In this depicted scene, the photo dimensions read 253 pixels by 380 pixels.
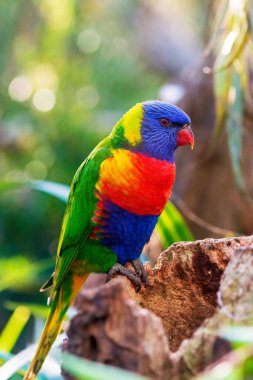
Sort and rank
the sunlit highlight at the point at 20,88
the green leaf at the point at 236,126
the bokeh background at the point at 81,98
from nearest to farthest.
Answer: the green leaf at the point at 236,126 → the bokeh background at the point at 81,98 → the sunlit highlight at the point at 20,88

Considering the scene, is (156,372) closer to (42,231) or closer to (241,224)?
(241,224)

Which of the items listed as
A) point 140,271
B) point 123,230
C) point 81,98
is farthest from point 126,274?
point 81,98

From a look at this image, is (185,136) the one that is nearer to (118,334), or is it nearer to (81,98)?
(118,334)

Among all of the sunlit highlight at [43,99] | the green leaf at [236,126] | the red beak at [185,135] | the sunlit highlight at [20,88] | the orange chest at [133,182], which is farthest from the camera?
the sunlit highlight at [20,88]

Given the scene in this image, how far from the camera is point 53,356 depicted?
1.49 metres

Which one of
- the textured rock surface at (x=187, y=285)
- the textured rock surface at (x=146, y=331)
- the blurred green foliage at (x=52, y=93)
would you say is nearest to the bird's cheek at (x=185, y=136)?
the textured rock surface at (x=187, y=285)

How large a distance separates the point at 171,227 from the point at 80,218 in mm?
367

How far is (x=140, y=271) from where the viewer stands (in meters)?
1.45

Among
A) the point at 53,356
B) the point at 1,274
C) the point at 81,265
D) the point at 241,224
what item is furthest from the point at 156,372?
the point at 241,224

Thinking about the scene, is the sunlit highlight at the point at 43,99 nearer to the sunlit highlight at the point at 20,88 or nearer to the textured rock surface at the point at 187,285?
the sunlit highlight at the point at 20,88

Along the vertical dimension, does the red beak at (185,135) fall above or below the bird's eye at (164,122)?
below

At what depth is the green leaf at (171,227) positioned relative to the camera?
6.07 ft

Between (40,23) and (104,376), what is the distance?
24.9 feet

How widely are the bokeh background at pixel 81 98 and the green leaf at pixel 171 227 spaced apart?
0.74 meters
